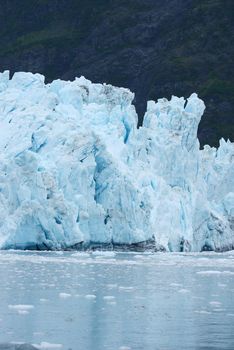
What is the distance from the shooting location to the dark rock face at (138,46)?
7481cm

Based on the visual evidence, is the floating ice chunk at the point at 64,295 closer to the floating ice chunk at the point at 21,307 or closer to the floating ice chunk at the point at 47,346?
the floating ice chunk at the point at 21,307

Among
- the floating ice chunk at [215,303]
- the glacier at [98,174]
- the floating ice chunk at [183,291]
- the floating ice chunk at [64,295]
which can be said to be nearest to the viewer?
the floating ice chunk at [215,303]

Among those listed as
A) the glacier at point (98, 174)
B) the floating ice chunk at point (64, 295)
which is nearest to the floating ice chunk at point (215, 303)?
the floating ice chunk at point (64, 295)

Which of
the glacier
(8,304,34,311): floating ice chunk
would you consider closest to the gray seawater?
(8,304,34,311): floating ice chunk

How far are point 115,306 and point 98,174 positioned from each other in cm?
1523

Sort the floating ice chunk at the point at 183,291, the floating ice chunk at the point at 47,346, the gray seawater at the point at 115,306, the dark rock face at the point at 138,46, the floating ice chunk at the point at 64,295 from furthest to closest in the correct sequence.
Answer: the dark rock face at the point at 138,46 → the floating ice chunk at the point at 183,291 → the floating ice chunk at the point at 64,295 → the gray seawater at the point at 115,306 → the floating ice chunk at the point at 47,346

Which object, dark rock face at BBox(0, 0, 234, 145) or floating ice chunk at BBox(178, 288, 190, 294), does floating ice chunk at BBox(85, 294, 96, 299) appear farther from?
dark rock face at BBox(0, 0, 234, 145)

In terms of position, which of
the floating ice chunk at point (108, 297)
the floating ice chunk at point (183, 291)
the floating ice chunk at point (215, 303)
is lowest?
the floating ice chunk at point (215, 303)

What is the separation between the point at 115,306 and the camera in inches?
494

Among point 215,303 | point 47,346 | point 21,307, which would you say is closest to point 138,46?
point 215,303

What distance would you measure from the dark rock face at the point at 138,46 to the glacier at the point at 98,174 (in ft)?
127

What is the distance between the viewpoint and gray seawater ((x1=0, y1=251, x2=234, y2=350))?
10031mm

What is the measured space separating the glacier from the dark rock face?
38791 millimetres

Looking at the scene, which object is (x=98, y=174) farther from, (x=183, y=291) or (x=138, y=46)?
(x=138, y=46)
